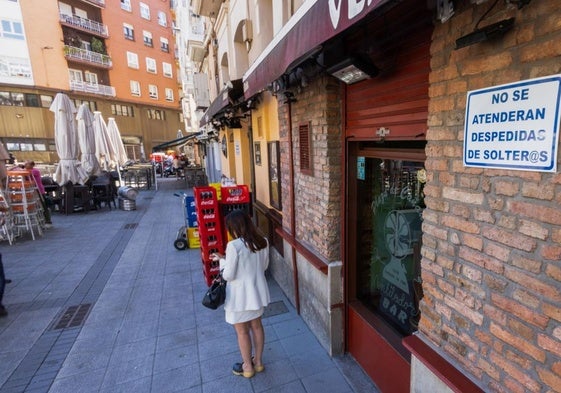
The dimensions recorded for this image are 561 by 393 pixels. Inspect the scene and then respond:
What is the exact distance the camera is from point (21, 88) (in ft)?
80.9

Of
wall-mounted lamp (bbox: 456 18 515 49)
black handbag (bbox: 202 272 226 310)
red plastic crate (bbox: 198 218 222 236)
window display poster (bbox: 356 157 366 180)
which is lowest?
black handbag (bbox: 202 272 226 310)

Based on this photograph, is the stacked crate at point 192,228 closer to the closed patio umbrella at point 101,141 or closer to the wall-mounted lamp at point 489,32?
the wall-mounted lamp at point 489,32

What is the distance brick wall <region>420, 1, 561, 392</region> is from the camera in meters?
1.24

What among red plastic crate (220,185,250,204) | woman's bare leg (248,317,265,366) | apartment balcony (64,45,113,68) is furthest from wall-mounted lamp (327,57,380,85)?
apartment balcony (64,45,113,68)

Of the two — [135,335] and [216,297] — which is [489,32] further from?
[135,335]

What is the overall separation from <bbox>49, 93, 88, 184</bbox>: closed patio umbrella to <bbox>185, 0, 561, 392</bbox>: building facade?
28.7ft

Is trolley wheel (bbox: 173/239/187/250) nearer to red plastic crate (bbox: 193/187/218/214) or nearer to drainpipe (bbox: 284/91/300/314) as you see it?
red plastic crate (bbox: 193/187/218/214)

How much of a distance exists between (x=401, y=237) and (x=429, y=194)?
100 centimetres

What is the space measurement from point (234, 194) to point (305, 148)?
2.16 m

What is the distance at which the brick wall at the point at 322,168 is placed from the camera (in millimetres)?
3076

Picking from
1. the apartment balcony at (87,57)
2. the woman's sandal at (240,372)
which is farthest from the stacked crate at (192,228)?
the apartment balcony at (87,57)

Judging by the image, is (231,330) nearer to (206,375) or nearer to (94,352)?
(206,375)

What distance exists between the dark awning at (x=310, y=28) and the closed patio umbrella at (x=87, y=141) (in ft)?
33.7

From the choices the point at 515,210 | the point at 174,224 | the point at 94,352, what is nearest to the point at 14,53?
the point at 174,224
